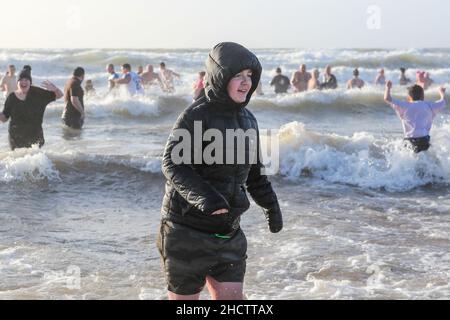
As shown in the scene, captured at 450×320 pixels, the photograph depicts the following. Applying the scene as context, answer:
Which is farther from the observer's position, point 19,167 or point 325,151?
point 325,151

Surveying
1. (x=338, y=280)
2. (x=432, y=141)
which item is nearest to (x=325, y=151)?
(x=432, y=141)

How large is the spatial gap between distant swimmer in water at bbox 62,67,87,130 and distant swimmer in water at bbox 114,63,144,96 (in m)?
4.26

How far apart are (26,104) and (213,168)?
535 cm

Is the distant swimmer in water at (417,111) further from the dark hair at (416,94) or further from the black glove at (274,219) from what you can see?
the black glove at (274,219)

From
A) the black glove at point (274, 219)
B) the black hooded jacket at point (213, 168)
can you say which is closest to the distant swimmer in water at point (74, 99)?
the black glove at point (274, 219)

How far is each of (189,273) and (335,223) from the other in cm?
438

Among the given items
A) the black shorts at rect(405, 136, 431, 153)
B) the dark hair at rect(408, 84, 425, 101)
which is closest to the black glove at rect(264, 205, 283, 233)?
the dark hair at rect(408, 84, 425, 101)

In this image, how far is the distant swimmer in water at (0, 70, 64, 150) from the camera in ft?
26.1

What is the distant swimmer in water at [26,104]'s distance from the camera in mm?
7961

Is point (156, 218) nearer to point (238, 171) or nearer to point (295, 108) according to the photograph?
point (238, 171)

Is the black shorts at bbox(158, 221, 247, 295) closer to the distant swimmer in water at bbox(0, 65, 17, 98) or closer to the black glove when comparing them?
the black glove

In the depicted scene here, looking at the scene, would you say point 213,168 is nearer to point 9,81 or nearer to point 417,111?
point 417,111

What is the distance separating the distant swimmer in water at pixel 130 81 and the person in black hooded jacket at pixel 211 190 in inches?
545

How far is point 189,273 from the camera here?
10.8 feet
